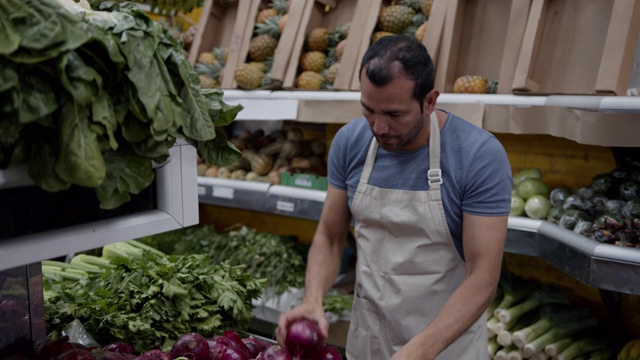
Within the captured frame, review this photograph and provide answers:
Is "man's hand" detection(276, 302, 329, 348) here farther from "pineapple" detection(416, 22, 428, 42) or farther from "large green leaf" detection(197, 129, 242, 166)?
"pineapple" detection(416, 22, 428, 42)

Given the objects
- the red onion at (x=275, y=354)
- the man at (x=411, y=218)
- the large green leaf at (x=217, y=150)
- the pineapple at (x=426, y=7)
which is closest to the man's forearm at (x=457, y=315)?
the man at (x=411, y=218)

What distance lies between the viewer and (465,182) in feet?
6.91

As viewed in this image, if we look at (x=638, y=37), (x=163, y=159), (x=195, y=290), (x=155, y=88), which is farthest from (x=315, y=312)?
(x=638, y=37)

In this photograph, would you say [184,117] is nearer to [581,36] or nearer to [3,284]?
[3,284]

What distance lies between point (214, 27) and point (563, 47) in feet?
9.43

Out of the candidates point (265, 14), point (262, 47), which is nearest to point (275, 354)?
point (262, 47)

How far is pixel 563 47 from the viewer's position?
301 cm

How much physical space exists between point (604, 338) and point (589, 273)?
3.06 feet

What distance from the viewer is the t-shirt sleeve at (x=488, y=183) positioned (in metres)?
2.05

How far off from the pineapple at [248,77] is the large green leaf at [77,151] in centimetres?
310

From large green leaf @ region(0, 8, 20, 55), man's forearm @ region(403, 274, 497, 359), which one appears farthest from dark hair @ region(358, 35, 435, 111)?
large green leaf @ region(0, 8, 20, 55)

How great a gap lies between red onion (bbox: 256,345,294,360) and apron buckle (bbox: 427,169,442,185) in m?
0.85

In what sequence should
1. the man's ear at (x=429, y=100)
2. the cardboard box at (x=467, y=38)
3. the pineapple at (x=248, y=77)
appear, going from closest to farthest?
the man's ear at (x=429, y=100), the cardboard box at (x=467, y=38), the pineapple at (x=248, y=77)

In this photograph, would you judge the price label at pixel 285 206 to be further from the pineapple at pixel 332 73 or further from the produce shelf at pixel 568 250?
the pineapple at pixel 332 73
